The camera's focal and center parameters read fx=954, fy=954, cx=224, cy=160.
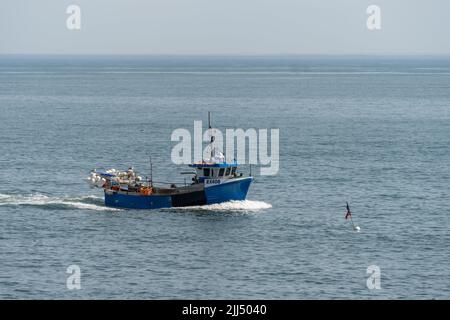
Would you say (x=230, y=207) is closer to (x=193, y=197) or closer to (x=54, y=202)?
(x=193, y=197)

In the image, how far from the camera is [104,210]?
336 ft
